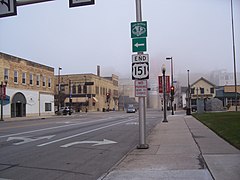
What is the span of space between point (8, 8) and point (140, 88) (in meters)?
5.63

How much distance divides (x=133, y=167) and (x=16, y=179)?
292 centimetres

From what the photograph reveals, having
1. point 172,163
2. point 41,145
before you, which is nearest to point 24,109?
point 41,145

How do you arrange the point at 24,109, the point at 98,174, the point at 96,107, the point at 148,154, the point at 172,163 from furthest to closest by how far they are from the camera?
1. the point at 96,107
2. the point at 24,109
3. the point at 148,154
4. the point at 172,163
5. the point at 98,174

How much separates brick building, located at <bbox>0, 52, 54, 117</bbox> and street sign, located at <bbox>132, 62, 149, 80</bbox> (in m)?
35.6

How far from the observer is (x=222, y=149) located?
11102 mm

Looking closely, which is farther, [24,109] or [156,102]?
[156,102]

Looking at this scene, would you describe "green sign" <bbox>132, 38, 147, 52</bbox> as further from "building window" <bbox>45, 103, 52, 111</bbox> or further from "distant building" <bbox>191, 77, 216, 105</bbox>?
"distant building" <bbox>191, 77, 216, 105</bbox>

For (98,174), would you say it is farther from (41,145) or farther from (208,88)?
(208,88)

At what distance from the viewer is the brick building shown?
151 ft

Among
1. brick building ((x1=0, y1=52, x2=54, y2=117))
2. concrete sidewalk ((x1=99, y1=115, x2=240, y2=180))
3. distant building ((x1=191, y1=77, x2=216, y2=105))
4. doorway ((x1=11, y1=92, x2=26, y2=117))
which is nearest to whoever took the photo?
concrete sidewalk ((x1=99, y1=115, x2=240, y2=180))

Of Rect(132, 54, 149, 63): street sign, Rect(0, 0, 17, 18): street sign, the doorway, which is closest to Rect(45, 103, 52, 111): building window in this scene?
the doorway

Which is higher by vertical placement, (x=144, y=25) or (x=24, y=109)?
(x=144, y=25)

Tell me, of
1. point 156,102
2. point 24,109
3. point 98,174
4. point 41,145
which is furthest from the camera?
point 156,102

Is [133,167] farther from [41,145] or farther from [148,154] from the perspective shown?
[41,145]
